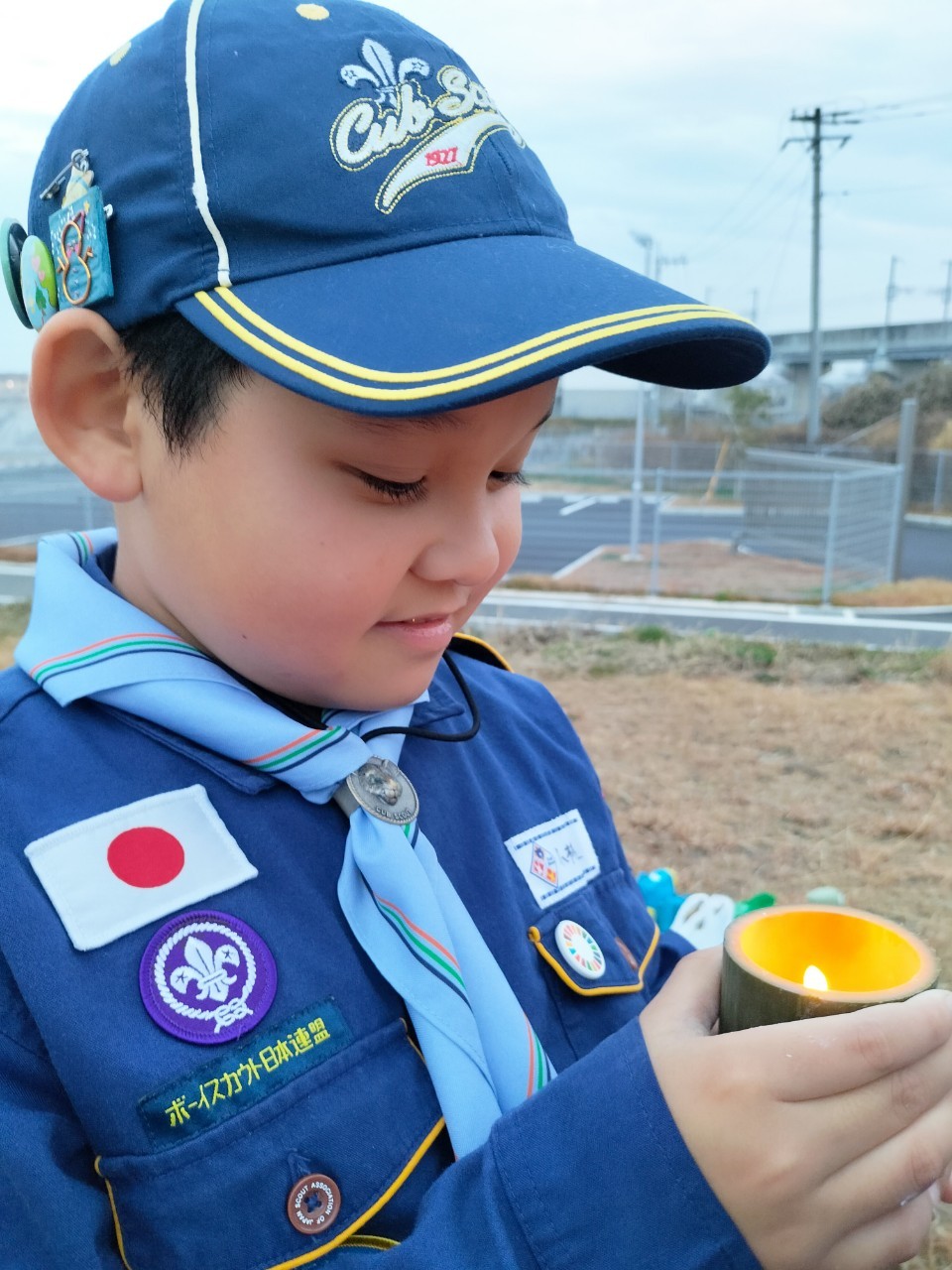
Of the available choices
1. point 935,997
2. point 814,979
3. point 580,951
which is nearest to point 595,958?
point 580,951

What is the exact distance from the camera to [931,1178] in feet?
2.71

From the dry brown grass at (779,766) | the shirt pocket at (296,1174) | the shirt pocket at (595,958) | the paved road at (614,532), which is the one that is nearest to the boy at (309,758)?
the shirt pocket at (296,1174)

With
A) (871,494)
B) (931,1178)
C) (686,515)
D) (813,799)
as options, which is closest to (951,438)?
(686,515)

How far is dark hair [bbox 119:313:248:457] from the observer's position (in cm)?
90

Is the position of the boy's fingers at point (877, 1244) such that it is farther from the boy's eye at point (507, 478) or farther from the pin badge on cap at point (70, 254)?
the pin badge on cap at point (70, 254)

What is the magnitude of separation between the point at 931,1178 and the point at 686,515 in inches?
897

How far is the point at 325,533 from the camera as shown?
0.89 meters

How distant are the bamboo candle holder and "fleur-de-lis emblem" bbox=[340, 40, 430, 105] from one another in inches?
31.4

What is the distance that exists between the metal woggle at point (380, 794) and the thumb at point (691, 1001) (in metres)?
0.30

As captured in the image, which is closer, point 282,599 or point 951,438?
point 282,599

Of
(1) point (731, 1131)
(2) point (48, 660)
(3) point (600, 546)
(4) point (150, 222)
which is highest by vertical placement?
(4) point (150, 222)

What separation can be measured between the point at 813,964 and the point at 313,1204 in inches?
19.0

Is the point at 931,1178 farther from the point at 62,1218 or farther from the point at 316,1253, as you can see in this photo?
A: the point at 62,1218

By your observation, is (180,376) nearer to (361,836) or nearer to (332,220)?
(332,220)
